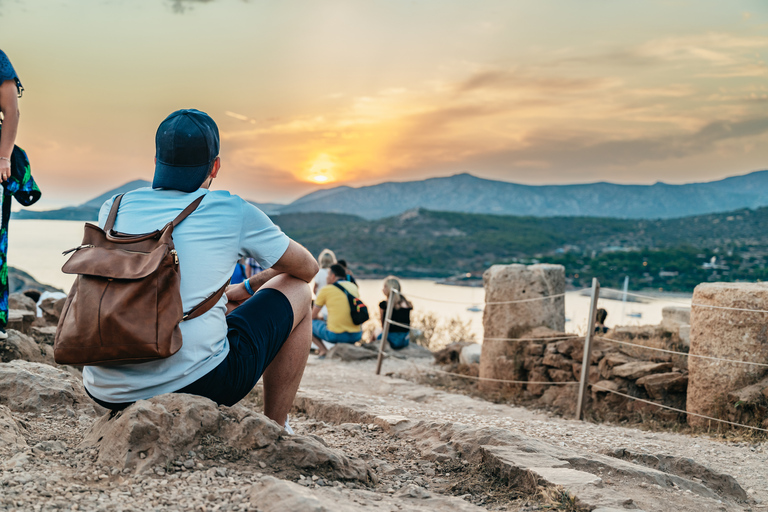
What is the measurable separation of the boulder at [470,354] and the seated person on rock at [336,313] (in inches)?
71.3

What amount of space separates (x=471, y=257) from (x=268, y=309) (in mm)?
36112

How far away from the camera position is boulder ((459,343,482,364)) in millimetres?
7844

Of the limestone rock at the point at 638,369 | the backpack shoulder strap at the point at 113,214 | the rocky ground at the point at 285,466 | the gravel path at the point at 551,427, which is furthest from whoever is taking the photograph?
the limestone rock at the point at 638,369

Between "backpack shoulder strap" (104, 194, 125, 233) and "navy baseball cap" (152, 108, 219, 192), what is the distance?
0.14 meters

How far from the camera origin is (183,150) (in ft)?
7.23

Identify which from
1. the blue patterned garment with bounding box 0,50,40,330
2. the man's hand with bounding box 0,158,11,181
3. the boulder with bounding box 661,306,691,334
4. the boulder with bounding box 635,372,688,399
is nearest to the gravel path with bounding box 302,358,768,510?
the boulder with bounding box 635,372,688,399

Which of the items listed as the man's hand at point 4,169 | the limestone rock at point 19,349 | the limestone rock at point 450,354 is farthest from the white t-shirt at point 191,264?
the limestone rock at point 450,354

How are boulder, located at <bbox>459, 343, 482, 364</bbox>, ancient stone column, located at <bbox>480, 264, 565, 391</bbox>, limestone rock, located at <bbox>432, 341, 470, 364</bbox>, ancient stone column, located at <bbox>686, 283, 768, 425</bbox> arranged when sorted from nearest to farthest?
ancient stone column, located at <bbox>686, 283, 768, 425</bbox> → ancient stone column, located at <bbox>480, 264, 565, 391</bbox> → boulder, located at <bbox>459, 343, 482, 364</bbox> → limestone rock, located at <bbox>432, 341, 470, 364</bbox>

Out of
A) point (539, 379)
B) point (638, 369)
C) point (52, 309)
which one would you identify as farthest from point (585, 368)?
point (52, 309)

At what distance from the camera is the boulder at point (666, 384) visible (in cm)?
536

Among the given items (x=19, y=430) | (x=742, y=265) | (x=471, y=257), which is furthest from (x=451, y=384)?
(x=471, y=257)

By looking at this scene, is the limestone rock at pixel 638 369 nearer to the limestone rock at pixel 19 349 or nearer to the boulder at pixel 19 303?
the limestone rock at pixel 19 349

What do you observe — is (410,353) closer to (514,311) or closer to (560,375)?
(514,311)

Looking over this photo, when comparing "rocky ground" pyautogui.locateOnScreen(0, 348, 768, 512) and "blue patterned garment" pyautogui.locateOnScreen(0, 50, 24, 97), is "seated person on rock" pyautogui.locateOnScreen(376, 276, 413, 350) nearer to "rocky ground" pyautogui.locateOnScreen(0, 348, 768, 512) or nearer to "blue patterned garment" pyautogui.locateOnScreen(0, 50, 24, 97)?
"rocky ground" pyautogui.locateOnScreen(0, 348, 768, 512)
